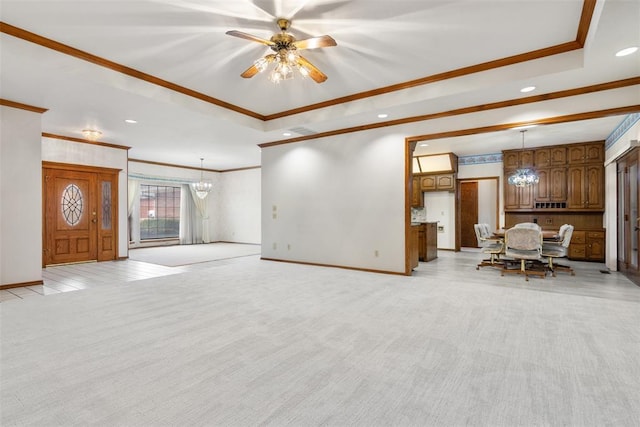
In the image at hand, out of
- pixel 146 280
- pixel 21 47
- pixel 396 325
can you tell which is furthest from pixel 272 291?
pixel 21 47

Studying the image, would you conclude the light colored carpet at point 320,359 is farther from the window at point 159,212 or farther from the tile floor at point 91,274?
the window at point 159,212

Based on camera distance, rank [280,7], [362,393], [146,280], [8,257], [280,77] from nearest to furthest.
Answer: [362,393]
[280,7]
[280,77]
[8,257]
[146,280]

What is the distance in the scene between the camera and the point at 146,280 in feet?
17.1

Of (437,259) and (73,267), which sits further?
(437,259)

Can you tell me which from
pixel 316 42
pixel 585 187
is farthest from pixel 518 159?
pixel 316 42

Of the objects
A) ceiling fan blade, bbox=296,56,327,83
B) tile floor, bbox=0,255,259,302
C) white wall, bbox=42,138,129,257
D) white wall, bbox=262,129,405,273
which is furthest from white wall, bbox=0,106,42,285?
ceiling fan blade, bbox=296,56,327,83

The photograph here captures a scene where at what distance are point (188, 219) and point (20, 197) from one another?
6.82 metres

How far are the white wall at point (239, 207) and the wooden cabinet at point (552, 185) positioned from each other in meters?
8.49

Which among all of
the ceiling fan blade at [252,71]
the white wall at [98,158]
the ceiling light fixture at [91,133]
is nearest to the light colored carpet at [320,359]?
the ceiling fan blade at [252,71]

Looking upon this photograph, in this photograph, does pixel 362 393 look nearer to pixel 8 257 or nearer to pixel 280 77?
pixel 280 77

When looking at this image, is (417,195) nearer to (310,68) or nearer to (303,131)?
(303,131)

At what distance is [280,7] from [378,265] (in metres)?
4.34

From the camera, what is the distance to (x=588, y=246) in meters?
7.46

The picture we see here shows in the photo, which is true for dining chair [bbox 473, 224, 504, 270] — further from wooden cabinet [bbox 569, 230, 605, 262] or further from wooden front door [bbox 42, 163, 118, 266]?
wooden front door [bbox 42, 163, 118, 266]
